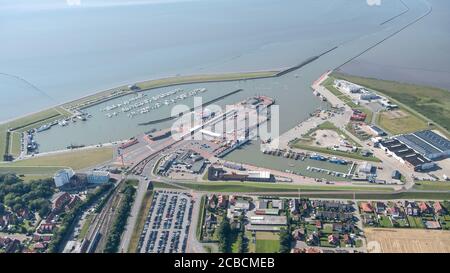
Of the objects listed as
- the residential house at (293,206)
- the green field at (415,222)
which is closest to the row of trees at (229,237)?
the residential house at (293,206)

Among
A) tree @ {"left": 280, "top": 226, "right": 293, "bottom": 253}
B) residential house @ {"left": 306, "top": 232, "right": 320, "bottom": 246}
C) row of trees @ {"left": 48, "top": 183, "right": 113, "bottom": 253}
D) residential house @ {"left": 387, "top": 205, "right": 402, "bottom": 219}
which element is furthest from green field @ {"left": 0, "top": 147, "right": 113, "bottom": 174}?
residential house @ {"left": 387, "top": 205, "right": 402, "bottom": 219}

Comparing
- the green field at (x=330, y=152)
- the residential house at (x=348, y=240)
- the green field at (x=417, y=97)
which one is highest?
the green field at (x=417, y=97)

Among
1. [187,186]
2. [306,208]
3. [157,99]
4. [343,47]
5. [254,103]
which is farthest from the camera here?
[343,47]

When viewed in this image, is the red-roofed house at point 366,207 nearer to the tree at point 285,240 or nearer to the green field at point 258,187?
the green field at point 258,187

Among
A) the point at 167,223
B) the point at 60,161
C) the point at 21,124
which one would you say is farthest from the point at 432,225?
the point at 21,124

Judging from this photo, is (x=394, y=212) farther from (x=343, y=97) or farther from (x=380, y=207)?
(x=343, y=97)
